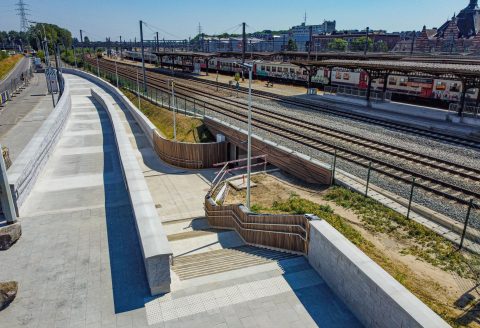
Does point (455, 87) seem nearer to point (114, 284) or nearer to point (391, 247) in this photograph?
point (391, 247)

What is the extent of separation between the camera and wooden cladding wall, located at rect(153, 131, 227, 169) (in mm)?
25203

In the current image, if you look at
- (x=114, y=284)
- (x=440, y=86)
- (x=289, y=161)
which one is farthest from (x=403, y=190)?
(x=440, y=86)

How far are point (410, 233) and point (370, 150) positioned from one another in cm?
1062

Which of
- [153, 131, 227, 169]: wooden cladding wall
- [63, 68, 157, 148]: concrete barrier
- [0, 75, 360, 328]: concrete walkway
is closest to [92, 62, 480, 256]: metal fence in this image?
[0, 75, 360, 328]: concrete walkway

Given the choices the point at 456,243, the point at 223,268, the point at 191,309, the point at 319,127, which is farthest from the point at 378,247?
the point at 319,127

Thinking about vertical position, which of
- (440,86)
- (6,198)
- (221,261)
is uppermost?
(440,86)

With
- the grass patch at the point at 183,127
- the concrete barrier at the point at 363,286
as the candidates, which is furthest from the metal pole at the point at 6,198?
the grass patch at the point at 183,127

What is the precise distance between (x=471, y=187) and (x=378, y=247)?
7924mm

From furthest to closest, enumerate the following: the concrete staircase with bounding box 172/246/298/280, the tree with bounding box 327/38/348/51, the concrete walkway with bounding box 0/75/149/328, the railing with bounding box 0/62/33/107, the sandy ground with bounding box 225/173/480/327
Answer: the tree with bounding box 327/38/348/51, the railing with bounding box 0/62/33/107, the concrete staircase with bounding box 172/246/298/280, the sandy ground with bounding box 225/173/480/327, the concrete walkway with bounding box 0/75/149/328

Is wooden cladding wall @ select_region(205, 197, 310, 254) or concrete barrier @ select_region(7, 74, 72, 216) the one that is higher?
concrete barrier @ select_region(7, 74, 72, 216)

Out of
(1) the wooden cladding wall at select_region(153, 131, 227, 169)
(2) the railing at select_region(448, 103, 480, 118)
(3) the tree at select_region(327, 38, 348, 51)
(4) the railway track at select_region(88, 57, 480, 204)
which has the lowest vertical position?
(1) the wooden cladding wall at select_region(153, 131, 227, 169)

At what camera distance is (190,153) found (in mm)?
25328

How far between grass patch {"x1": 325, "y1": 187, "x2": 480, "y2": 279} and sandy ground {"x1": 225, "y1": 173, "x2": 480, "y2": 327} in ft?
0.72

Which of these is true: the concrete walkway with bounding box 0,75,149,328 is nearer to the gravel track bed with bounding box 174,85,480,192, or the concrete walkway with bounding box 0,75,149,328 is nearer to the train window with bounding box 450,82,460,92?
the gravel track bed with bounding box 174,85,480,192
